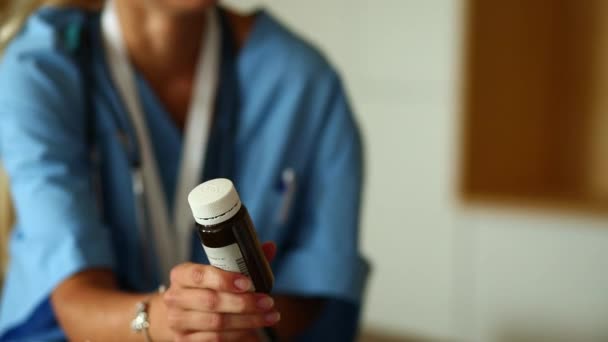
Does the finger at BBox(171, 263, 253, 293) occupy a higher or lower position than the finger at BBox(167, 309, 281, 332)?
higher

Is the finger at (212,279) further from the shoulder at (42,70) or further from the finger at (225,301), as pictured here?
the shoulder at (42,70)

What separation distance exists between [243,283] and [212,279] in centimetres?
2

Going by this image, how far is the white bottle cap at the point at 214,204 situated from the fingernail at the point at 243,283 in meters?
0.05

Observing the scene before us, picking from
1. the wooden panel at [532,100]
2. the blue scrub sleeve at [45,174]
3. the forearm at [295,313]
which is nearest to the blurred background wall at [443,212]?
the wooden panel at [532,100]

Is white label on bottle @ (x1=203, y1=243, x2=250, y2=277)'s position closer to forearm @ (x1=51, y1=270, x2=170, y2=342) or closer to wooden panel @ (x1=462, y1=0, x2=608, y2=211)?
forearm @ (x1=51, y1=270, x2=170, y2=342)

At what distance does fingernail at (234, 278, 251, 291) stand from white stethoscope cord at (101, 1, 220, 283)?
40 centimetres

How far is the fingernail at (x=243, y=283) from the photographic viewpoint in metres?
0.40

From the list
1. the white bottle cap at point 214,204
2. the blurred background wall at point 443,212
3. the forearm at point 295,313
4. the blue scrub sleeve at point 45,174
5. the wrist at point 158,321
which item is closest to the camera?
the white bottle cap at point 214,204

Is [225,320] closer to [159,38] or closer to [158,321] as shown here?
[158,321]

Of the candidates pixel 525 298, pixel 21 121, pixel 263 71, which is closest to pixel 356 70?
pixel 525 298

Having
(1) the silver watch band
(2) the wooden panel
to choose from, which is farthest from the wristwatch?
(2) the wooden panel

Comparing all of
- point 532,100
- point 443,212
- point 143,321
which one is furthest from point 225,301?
point 532,100

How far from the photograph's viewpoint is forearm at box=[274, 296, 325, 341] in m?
0.76

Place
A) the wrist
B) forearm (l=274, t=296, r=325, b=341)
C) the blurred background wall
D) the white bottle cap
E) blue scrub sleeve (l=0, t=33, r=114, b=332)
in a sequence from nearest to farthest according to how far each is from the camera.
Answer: the white bottle cap
the wrist
blue scrub sleeve (l=0, t=33, r=114, b=332)
forearm (l=274, t=296, r=325, b=341)
the blurred background wall
